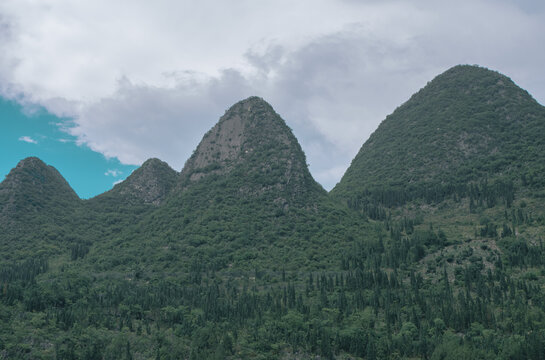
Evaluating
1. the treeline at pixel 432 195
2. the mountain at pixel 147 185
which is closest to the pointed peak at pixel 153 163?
the mountain at pixel 147 185

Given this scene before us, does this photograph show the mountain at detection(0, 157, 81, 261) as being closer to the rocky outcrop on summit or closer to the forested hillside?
the forested hillside

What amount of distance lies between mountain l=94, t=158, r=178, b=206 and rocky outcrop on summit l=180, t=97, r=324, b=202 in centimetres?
1910

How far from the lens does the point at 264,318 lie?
230ft

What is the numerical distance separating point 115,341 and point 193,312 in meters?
13.6

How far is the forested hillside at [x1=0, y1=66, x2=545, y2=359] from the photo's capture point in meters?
63.2

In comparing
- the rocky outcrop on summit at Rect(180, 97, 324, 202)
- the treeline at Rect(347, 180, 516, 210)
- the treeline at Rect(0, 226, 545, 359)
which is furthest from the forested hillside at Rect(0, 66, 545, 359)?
the rocky outcrop on summit at Rect(180, 97, 324, 202)

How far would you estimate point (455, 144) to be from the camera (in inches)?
5758

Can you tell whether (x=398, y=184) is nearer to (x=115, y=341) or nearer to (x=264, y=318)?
(x=264, y=318)

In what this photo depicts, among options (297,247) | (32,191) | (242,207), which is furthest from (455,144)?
(32,191)

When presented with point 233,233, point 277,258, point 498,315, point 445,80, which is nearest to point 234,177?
point 233,233

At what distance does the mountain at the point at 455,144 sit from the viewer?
12812 cm

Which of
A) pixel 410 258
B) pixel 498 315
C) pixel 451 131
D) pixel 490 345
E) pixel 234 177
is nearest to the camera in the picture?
pixel 490 345

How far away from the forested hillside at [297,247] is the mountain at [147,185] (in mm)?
716

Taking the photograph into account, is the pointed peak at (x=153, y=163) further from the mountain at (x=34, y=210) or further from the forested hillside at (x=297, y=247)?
the mountain at (x=34, y=210)
